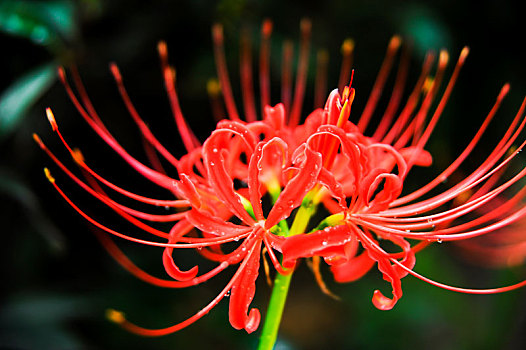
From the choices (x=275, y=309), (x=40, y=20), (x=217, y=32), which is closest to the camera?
(x=275, y=309)

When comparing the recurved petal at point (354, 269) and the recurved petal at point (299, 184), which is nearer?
the recurved petal at point (299, 184)

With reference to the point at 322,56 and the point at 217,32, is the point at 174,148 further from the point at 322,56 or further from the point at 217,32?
the point at 322,56

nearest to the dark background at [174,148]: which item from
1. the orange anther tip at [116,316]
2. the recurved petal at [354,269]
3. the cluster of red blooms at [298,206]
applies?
the orange anther tip at [116,316]

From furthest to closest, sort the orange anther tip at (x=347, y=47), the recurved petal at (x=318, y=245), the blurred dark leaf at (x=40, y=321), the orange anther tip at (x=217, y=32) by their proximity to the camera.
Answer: the orange anther tip at (x=217, y=32)
the blurred dark leaf at (x=40, y=321)
the orange anther tip at (x=347, y=47)
the recurved petal at (x=318, y=245)

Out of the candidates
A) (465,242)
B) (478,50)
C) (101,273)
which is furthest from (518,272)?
(101,273)

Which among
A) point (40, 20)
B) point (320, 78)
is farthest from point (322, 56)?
point (40, 20)

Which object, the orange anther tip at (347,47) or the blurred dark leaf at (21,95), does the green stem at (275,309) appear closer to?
the orange anther tip at (347,47)

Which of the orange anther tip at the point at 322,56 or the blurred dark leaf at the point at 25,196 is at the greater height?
the orange anther tip at the point at 322,56

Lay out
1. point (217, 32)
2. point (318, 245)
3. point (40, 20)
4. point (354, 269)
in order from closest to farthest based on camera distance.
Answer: point (318, 245) < point (354, 269) < point (40, 20) < point (217, 32)

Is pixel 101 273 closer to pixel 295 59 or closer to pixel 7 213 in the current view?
pixel 7 213
